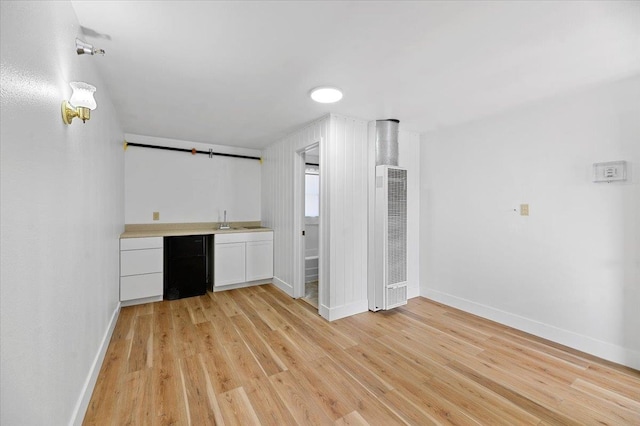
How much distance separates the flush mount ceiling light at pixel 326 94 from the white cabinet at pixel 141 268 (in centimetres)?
284

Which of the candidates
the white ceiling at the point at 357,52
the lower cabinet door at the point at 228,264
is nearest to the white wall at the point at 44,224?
the white ceiling at the point at 357,52

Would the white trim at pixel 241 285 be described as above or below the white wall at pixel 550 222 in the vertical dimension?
below

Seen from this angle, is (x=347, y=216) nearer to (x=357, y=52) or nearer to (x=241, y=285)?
(x=357, y=52)

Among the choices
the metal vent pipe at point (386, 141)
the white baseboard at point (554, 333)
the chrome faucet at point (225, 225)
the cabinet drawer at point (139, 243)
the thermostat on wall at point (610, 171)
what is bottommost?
the white baseboard at point (554, 333)

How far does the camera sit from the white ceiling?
148cm

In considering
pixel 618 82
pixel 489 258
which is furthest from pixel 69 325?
pixel 618 82

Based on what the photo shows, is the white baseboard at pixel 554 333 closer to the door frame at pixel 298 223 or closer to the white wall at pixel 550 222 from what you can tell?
the white wall at pixel 550 222

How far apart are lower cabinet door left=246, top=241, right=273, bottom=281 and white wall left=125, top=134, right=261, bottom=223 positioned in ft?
2.59

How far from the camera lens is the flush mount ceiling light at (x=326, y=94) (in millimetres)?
2394

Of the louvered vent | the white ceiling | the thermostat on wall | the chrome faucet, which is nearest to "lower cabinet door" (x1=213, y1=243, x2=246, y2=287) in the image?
the chrome faucet

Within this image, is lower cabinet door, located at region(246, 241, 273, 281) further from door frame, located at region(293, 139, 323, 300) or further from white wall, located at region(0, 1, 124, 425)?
white wall, located at region(0, 1, 124, 425)

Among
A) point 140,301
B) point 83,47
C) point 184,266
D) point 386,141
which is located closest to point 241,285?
point 184,266

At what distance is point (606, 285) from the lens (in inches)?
92.3

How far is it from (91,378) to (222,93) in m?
2.49
